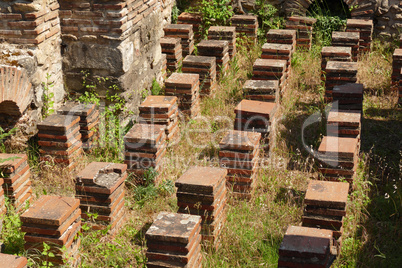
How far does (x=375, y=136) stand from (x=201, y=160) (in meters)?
2.27

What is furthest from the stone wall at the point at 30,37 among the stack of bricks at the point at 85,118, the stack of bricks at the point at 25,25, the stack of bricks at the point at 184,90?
the stack of bricks at the point at 184,90

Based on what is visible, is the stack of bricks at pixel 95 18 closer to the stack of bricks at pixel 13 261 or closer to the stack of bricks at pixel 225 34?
the stack of bricks at pixel 225 34

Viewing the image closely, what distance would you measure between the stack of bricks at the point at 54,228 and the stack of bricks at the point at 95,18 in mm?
2843

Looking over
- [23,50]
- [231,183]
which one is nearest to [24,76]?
[23,50]

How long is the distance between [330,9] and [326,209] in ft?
19.8

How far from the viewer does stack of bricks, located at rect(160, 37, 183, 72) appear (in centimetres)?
801

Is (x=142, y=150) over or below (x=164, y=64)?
below

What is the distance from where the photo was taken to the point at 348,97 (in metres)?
6.19

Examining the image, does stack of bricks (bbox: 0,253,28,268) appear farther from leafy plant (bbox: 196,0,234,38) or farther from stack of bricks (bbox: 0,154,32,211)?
leafy plant (bbox: 196,0,234,38)

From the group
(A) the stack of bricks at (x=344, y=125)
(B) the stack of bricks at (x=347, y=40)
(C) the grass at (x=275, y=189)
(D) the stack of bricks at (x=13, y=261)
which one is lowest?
(C) the grass at (x=275, y=189)

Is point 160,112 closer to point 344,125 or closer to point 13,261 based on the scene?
point 344,125

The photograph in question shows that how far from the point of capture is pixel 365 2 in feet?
29.9

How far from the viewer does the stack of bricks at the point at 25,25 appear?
5.85 m

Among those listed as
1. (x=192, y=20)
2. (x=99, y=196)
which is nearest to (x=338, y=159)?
(x=99, y=196)
